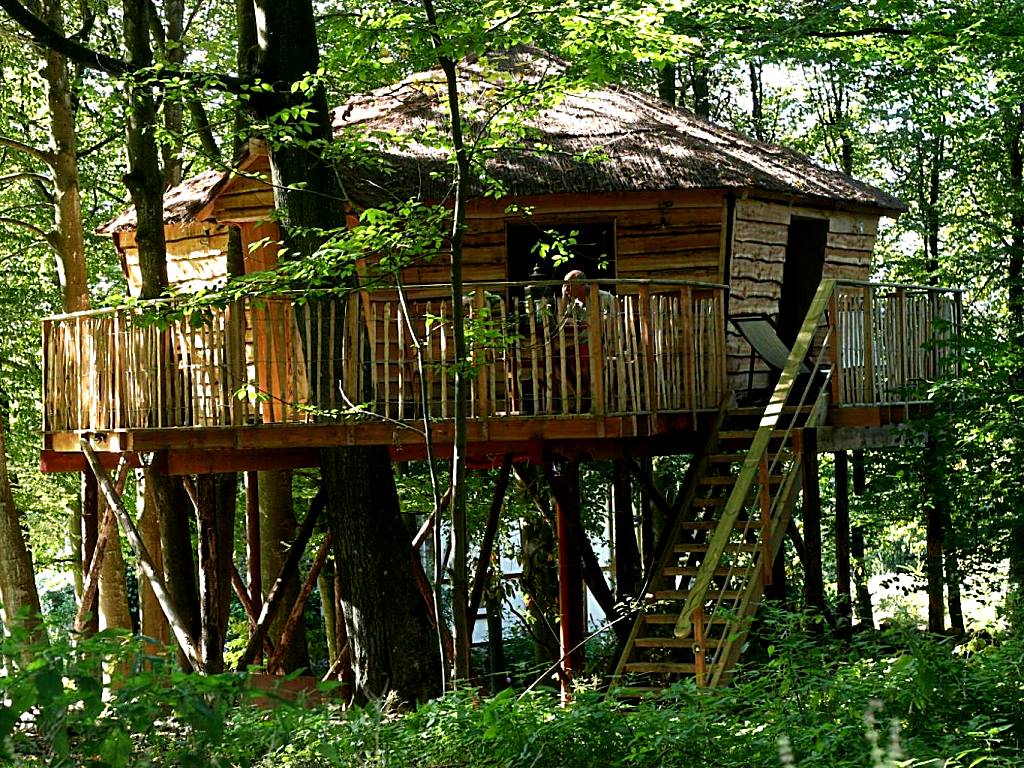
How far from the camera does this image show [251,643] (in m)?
12.7

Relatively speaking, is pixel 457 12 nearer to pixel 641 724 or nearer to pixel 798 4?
pixel 641 724

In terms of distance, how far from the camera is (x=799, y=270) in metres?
15.2

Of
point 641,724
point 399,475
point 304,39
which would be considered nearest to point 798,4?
point 399,475

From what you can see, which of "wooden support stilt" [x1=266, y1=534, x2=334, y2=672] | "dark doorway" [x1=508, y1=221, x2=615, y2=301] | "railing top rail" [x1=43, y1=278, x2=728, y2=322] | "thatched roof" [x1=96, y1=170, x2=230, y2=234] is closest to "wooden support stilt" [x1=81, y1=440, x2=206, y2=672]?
"railing top rail" [x1=43, y1=278, x2=728, y2=322]

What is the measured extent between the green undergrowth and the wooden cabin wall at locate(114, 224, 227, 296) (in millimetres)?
8741

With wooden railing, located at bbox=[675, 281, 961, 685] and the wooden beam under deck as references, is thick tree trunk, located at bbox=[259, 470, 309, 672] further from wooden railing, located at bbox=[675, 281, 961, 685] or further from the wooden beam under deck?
wooden railing, located at bbox=[675, 281, 961, 685]

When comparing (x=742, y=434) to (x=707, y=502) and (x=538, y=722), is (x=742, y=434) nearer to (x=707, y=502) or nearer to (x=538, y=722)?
(x=707, y=502)

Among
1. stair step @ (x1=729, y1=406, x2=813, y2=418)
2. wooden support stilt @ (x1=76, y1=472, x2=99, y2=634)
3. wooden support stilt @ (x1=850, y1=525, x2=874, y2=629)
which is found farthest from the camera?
wooden support stilt @ (x1=850, y1=525, x2=874, y2=629)

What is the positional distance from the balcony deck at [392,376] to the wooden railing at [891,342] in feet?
0.12

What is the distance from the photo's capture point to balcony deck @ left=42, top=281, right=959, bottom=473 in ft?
33.9

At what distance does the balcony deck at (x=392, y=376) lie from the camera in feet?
33.9

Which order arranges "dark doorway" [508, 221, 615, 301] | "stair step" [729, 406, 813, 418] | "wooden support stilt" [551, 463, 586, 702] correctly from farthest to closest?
1. "dark doorway" [508, 221, 615, 301]
2. "stair step" [729, 406, 813, 418]
3. "wooden support stilt" [551, 463, 586, 702]

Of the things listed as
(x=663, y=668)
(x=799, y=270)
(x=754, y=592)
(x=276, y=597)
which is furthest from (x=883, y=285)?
(x=276, y=597)

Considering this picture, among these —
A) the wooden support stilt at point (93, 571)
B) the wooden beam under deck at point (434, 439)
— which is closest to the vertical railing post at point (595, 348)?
the wooden beam under deck at point (434, 439)
